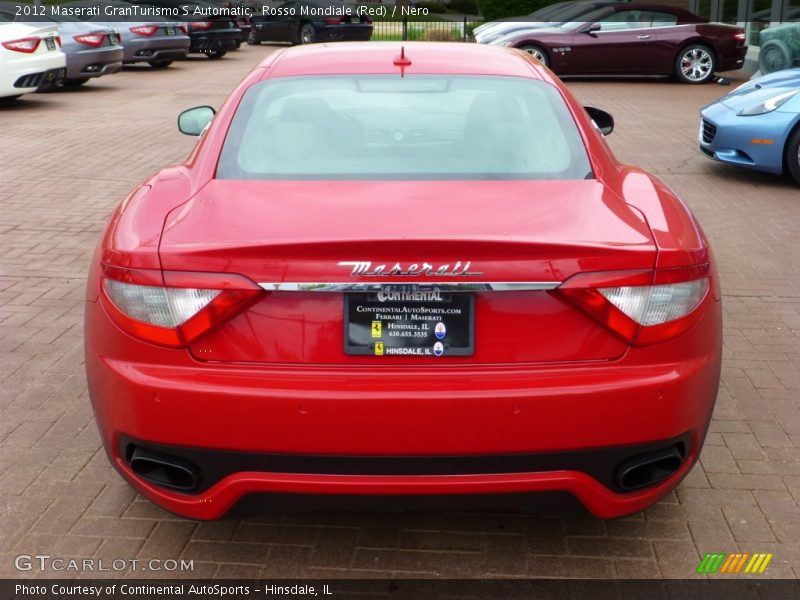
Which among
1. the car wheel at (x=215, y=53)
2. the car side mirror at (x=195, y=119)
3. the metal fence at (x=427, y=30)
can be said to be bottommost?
the metal fence at (x=427, y=30)

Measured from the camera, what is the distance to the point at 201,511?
298 cm

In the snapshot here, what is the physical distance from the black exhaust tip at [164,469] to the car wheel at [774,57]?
15323 mm

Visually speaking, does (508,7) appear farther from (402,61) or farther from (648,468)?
(648,468)

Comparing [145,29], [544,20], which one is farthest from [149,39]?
[544,20]

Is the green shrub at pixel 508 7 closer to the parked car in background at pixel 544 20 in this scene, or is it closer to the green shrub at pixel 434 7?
the parked car in background at pixel 544 20

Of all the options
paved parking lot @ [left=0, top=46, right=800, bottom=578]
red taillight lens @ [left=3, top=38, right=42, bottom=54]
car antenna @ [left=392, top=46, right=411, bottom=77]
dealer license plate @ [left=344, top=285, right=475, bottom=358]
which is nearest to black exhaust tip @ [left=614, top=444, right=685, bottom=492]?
paved parking lot @ [left=0, top=46, right=800, bottom=578]

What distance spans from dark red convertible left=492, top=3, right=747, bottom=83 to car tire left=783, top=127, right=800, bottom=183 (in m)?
9.87

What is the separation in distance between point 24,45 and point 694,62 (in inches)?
466

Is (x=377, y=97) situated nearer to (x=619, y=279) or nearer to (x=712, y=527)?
(x=619, y=279)

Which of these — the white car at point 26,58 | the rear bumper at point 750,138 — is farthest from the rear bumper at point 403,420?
the white car at point 26,58

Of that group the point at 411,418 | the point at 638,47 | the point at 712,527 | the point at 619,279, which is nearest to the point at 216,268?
the point at 411,418

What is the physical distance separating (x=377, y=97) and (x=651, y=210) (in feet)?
4.04

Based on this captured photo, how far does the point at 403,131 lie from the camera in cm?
377

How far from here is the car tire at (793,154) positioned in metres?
9.27
